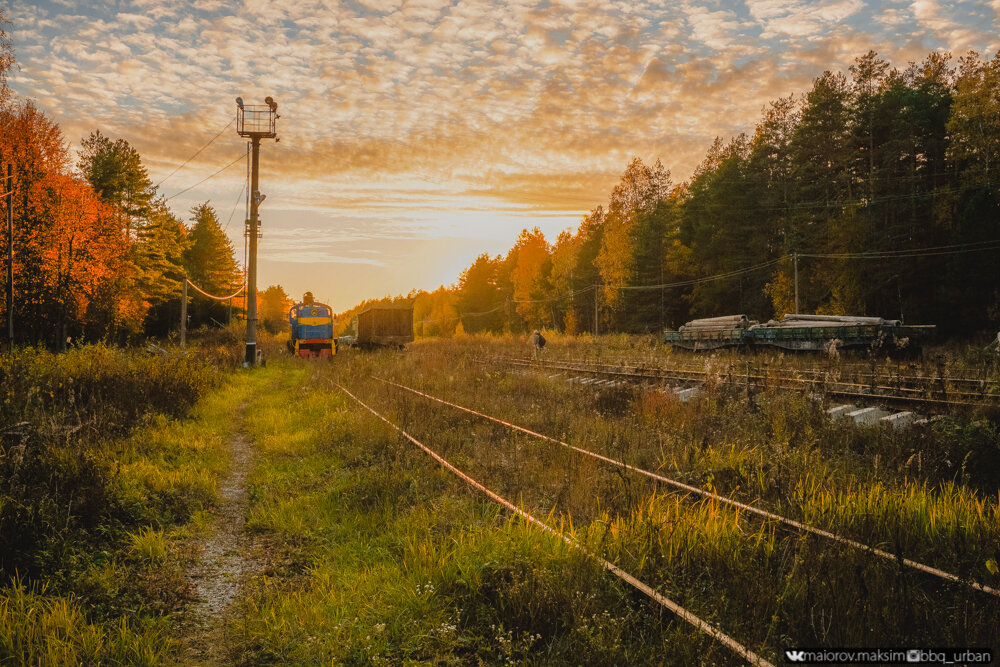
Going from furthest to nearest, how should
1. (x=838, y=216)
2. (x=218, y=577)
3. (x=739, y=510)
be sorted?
(x=838, y=216), (x=218, y=577), (x=739, y=510)

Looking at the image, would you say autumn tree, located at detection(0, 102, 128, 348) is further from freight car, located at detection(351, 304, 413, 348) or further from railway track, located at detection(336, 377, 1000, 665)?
railway track, located at detection(336, 377, 1000, 665)

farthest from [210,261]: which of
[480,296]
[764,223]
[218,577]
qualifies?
[218,577]

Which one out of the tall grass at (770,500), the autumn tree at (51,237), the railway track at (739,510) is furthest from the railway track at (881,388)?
the autumn tree at (51,237)

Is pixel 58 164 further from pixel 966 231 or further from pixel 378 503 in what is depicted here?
pixel 966 231

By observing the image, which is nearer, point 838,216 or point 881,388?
point 881,388

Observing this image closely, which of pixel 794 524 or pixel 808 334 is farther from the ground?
pixel 808 334

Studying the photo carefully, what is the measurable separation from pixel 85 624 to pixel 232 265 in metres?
68.1

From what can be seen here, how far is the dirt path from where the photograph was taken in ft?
11.3

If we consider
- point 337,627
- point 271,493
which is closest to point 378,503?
point 271,493

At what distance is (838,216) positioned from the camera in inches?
1380

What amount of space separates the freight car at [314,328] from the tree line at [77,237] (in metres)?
9.17

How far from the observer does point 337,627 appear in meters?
3.35

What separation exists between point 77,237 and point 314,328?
14164mm

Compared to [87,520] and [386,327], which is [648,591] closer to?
[87,520]
